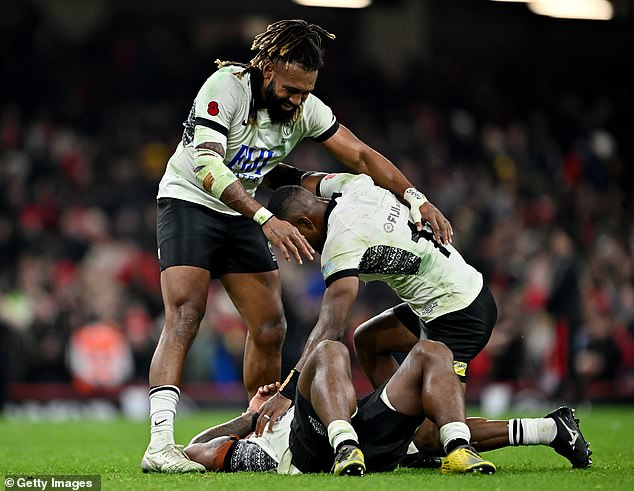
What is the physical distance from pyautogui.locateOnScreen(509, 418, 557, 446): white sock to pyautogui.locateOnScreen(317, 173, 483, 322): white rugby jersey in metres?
0.78

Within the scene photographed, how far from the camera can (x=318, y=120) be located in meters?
6.76

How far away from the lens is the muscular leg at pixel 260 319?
6784 millimetres

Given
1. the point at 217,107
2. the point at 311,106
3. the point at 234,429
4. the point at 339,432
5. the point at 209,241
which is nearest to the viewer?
the point at 339,432

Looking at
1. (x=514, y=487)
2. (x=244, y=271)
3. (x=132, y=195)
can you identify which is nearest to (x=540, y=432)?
(x=514, y=487)

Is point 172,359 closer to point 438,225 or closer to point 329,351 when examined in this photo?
point 329,351

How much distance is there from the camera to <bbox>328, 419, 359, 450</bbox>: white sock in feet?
16.9

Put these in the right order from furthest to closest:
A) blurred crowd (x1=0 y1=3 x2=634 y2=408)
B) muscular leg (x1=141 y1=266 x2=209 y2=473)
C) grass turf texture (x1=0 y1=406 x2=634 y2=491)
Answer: blurred crowd (x1=0 y1=3 x2=634 y2=408) → muscular leg (x1=141 y1=266 x2=209 y2=473) → grass turf texture (x1=0 y1=406 x2=634 y2=491)

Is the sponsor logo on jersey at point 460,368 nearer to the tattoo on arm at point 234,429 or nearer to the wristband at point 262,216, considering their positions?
the tattoo on arm at point 234,429

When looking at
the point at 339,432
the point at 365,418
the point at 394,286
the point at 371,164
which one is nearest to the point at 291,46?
the point at 371,164

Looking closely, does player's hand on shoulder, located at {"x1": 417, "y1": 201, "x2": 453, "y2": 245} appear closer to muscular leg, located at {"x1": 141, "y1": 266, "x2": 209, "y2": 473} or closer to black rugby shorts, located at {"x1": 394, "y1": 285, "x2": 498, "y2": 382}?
black rugby shorts, located at {"x1": 394, "y1": 285, "x2": 498, "y2": 382}

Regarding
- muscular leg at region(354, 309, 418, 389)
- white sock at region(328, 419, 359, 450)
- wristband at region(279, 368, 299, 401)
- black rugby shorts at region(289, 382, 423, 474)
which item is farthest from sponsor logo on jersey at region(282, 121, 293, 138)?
white sock at region(328, 419, 359, 450)

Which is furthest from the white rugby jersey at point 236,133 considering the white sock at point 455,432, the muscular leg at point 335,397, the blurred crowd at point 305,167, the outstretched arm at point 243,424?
the blurred crowd at point 305,167

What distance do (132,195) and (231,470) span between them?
37.3ft

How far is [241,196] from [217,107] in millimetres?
578
